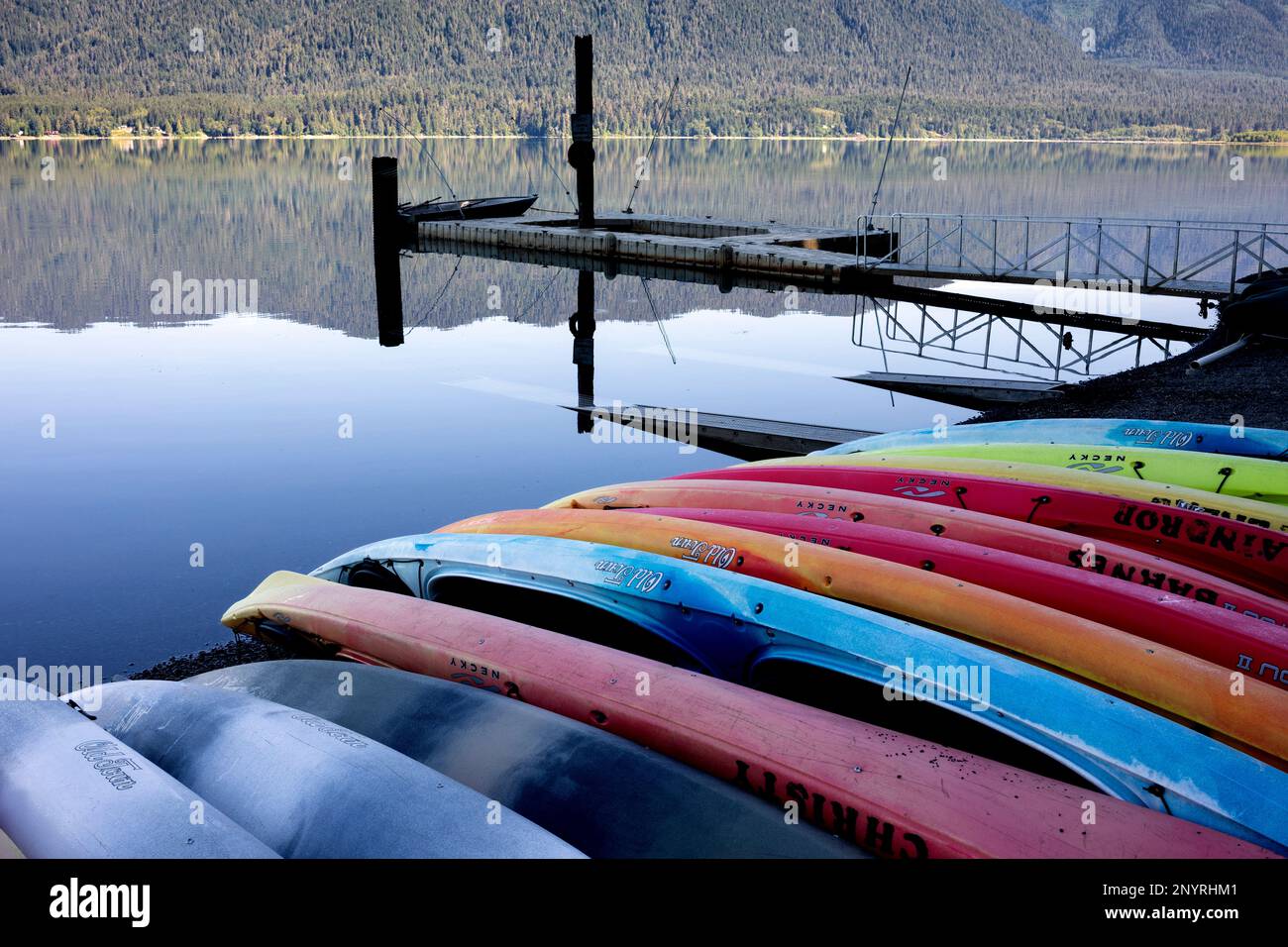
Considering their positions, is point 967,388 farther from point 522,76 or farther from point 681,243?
point 522,76

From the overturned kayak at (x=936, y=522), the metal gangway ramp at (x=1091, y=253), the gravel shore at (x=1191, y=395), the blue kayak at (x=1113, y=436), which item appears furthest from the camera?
the metal gangway ramp at (x=1091, y=253)

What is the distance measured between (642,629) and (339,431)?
8.21 m

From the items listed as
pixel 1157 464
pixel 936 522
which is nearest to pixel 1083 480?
pixel 1157 464

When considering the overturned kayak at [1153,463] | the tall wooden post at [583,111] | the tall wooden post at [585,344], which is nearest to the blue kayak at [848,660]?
the overturned kayak at [1153,463]

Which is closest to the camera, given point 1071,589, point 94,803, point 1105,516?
point 94,803

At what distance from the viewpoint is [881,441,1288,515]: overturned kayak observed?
571 centimetres

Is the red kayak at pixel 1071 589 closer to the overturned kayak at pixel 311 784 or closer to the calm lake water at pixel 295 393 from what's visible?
the overturned kayak at pixel 311 784

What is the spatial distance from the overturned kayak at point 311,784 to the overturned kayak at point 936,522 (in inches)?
101

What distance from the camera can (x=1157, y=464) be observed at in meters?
6.20

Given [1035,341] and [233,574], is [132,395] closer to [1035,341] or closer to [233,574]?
[233,574]

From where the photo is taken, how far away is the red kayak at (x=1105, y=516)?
4875mm

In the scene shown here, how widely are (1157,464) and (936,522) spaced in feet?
5.71
